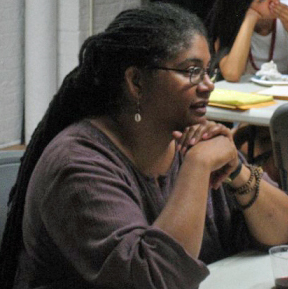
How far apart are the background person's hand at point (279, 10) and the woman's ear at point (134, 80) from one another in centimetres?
245

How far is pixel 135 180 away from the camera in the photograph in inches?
63.0

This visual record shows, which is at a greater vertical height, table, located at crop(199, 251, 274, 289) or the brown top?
the brown top

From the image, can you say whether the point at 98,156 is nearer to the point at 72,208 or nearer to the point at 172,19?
the point at 72,208

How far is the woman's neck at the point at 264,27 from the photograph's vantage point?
4.05 metres

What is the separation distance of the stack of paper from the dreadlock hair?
1507 millimetres

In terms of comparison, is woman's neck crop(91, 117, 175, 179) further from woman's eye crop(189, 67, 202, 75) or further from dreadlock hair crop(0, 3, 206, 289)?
woman's eye crop(189, 67, 202, 75)

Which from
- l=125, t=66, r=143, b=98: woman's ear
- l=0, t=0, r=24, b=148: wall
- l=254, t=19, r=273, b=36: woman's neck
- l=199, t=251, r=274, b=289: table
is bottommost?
l=0, t=0, r=24, b=148: wall

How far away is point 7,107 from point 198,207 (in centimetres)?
321

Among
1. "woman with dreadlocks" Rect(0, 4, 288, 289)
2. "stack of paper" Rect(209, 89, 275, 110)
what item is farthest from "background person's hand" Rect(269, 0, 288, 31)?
"woman with dreadlocks" Rect(0, 4, 288, 289)

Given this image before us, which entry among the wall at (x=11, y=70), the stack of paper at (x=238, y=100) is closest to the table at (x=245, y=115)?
the stack of paper at (x=238, y=100)

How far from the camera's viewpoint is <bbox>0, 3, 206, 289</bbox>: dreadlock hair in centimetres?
159

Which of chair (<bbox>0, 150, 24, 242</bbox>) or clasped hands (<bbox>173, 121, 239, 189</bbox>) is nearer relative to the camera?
clasped hands (<bbox>173, 121, 239, 189</bbox>)

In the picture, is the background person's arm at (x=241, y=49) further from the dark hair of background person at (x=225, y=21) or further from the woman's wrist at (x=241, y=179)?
the woman's wrist at (x=241, y=179)

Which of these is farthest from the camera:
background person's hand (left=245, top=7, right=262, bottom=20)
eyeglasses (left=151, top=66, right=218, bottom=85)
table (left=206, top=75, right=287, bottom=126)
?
background person's hand (left=245, top=7, right=262, bottom=20)
